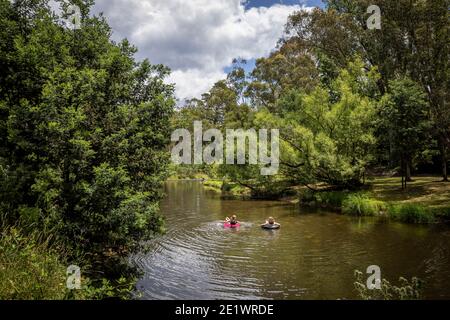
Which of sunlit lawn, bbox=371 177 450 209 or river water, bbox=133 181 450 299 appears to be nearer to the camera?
river water, bbox=133 181 450 299

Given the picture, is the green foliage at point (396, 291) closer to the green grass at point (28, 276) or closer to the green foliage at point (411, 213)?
the green grass at point (28, 276)

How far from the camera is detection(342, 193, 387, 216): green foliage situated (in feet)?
76.7

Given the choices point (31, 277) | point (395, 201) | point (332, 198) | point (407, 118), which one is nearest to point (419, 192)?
point (395, 201)

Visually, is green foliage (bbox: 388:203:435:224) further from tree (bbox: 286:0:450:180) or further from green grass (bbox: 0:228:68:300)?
green grass (bbox: 0:228:68:300)

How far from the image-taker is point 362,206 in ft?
79.3

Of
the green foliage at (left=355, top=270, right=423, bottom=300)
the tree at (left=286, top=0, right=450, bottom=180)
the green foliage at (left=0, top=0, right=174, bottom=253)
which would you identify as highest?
the tree at (left=286, top=0, right=450, bottom=180)

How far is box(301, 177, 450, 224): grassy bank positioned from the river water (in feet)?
3.61

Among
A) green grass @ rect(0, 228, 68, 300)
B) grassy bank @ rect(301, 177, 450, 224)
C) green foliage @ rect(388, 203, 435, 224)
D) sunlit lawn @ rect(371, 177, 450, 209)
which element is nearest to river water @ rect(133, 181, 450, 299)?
green foliage @ rect(388, 203, 435, 224)

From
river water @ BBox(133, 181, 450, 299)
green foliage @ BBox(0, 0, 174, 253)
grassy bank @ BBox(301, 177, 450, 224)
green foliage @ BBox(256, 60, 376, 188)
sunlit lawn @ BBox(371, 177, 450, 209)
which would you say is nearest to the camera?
green foliage @ BBox(0, 0, 174, 253)

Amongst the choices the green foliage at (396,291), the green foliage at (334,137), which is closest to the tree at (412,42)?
the green foliage at (334,137)

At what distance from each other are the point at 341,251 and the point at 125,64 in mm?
11682

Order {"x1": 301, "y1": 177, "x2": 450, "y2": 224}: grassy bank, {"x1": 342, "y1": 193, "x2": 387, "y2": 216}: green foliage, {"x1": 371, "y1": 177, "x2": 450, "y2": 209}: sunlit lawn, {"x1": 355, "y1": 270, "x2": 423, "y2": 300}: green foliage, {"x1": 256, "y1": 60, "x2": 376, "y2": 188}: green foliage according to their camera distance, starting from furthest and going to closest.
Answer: {"x1": 256, "y1": 60, "x2": 376, "y2": 188}: green foliage
{"x1": 342, "y1": 193, "x2": 387, "y2": 216}: green foliage
{"x1": 371, "y1": 177, "x2": 450, "y2": 209}: sunlit lawn
{"x1": 301, "y1": 177, "x2": 450, "y2": 224}: grassy bank
{"x1": 355, "y1": 270, "x2": 423, "y2": 300}: green foliage

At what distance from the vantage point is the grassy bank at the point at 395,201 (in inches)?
814
